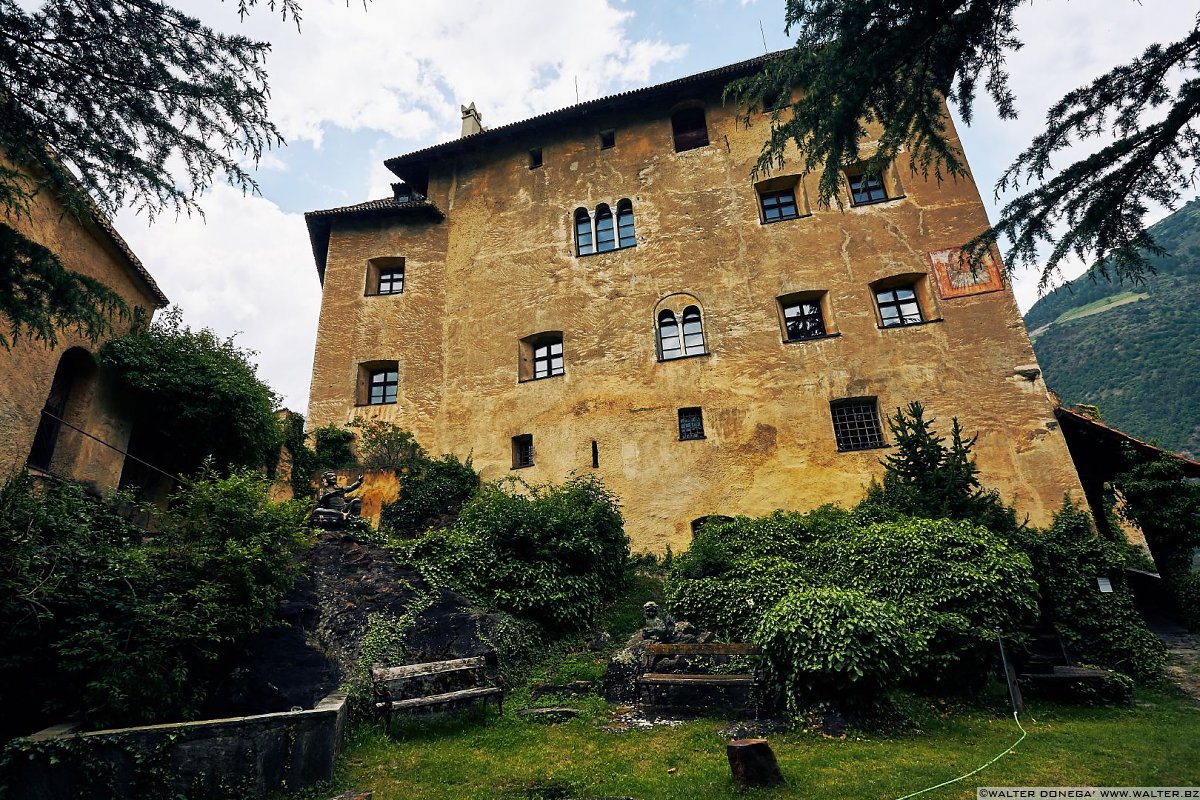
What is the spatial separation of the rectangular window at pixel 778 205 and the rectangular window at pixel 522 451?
1010 cm

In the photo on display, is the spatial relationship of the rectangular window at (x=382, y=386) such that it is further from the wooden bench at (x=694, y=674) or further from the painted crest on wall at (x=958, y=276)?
the painted crest on wall at (x=958, y=276)

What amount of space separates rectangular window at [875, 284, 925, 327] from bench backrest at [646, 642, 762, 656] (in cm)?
1195

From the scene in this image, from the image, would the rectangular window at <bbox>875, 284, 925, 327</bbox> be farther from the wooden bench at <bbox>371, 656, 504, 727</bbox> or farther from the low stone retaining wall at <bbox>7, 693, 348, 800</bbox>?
the low stone retaining wall at <bbox>7, 693, 348, 800</bbox>

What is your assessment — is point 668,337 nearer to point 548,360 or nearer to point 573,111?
point 548,360

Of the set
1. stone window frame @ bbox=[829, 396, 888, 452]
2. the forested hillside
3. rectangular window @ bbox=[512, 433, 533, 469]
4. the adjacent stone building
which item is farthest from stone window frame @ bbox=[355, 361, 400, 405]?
the forested hillside

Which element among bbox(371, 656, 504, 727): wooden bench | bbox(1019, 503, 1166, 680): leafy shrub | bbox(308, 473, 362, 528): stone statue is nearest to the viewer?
bbox(371, 656, 504, 727): wooden bench

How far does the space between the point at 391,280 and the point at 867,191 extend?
52.6 ft

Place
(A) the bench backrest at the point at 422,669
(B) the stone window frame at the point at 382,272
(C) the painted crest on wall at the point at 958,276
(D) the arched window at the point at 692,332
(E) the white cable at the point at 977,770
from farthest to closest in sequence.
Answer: (B) the stone window frame at the point at 382,272 → (D) the arched window at the point at 692,332 → (C) the painted crest on wall at the point at 958,276 → (A) the bench backrest at the point at 422,669 → (E) the white cable at the point at 977,770

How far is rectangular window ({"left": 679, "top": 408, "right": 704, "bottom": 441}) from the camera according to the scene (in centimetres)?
1738

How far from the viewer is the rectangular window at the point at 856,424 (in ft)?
53.8

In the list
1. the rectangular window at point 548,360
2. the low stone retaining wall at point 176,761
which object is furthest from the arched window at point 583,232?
the low stone retaining wall at point 176,761

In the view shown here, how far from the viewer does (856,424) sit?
16672 millimetres

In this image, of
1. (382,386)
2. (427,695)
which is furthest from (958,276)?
(382,386)

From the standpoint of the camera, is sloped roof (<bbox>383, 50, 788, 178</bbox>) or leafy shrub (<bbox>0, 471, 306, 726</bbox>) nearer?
leafy shrub (<bbox>0, 471, 306, 726</bbox>)
